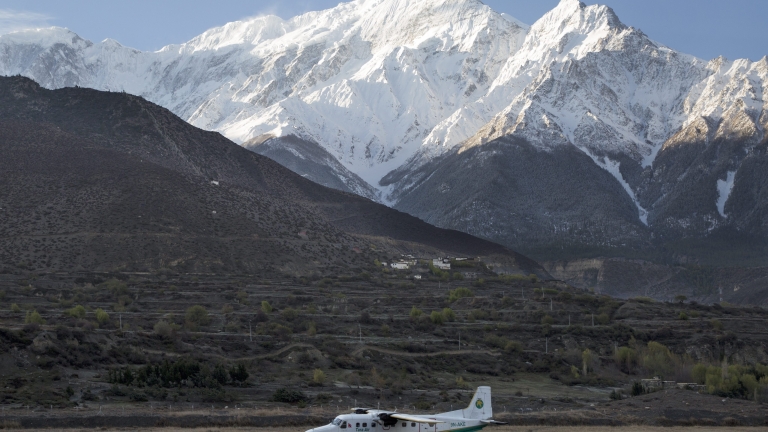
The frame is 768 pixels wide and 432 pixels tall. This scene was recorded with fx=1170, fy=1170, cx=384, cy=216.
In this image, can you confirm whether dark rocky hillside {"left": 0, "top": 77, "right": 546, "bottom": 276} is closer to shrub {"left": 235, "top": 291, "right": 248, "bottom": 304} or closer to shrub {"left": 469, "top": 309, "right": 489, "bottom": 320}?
shrub {"left": 235, "top": 291, "right": 248, "bottom": 304}

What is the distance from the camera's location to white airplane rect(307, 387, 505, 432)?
161ft

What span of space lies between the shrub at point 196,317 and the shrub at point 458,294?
105ft

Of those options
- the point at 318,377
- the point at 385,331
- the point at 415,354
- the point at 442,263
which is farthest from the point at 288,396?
the point at 442,263

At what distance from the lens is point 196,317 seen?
102188 millimetres

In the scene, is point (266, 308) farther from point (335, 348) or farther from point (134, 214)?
point (134, 214)

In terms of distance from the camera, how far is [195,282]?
128750 millimetres

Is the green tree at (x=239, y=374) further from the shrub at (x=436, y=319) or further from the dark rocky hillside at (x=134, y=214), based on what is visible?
the dark rocky hillside at (x=134, y=214)

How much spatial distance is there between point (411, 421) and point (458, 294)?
83.5 metres

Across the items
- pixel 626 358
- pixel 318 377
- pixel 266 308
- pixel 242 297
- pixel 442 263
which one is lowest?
pixel 318 377

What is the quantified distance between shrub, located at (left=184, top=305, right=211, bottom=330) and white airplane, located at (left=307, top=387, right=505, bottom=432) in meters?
47.8

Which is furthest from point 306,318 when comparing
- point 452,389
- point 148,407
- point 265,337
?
point 148,407

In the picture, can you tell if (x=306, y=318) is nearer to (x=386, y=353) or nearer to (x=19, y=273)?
(x=386, y=353)

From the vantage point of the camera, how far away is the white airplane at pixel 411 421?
161ft

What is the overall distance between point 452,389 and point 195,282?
6072 cm
